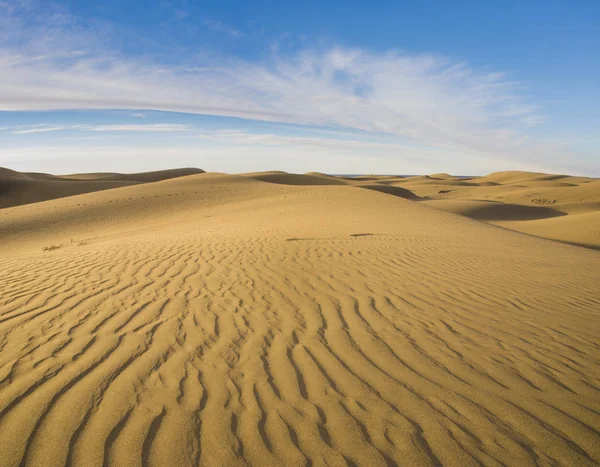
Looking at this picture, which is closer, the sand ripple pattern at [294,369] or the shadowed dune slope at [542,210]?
the sand ripple pattern at [294,369]

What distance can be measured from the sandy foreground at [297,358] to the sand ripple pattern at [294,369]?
16 mm

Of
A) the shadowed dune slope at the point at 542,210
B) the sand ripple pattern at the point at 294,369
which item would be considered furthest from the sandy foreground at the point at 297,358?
the shadowed dune slope at the point at 542,210

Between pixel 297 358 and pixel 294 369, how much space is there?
20 centimetres

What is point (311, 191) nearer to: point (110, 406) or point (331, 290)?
point (331, 290)

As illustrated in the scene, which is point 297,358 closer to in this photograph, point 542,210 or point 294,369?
point 294,369

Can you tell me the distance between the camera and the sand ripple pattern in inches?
101

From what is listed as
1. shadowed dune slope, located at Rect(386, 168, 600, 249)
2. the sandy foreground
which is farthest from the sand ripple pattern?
shadowed dune slope, located at Rect(386, 168, 600, 249)

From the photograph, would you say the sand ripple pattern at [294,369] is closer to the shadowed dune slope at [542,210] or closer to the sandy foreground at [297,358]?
the sandy foreground at [297,358]

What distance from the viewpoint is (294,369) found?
137 inches

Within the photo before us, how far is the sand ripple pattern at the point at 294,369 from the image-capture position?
2568mm

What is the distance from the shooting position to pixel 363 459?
2.47 metres

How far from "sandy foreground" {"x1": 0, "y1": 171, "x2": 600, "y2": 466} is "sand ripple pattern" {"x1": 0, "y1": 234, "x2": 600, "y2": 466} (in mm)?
16

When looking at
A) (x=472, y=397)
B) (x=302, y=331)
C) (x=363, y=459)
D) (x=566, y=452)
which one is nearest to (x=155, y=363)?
(x=302, y=331)

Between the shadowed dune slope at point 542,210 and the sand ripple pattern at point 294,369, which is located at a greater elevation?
the sand ripple pattern at point 294,369
